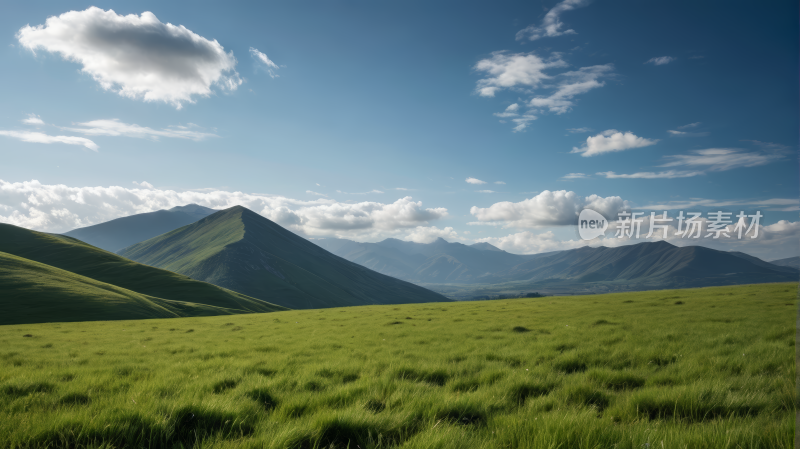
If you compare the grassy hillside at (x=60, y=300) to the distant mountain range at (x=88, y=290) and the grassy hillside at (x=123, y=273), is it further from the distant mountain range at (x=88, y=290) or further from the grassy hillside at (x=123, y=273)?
the grassy hillside at (x=123, y=273)

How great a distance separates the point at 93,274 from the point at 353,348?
6918 inches

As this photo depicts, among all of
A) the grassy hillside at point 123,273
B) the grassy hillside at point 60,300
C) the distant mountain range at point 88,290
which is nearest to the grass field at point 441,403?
the grassy hillside at point 60,300

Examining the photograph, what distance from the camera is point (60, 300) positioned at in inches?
2857

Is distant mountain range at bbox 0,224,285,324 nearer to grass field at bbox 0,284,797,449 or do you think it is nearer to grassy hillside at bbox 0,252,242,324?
grassy hillside at bbox 0,252,242,324

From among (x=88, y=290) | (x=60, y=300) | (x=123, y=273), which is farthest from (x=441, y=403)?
(x=123, y=273)

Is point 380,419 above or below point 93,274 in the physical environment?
above

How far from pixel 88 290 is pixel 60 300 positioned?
357 inches

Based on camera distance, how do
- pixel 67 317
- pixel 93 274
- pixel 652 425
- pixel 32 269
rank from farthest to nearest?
pixel 93 274, pixel 32 269, pixel 67 317, pixel 652 425

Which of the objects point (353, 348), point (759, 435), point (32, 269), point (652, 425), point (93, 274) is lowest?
point (93, 274)

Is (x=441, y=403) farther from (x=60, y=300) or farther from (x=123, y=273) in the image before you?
(x=123, y=273)

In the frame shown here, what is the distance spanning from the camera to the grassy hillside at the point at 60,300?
6594cm

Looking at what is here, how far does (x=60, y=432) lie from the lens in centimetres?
395

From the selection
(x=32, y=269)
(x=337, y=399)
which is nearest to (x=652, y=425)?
(x=337, y=399)

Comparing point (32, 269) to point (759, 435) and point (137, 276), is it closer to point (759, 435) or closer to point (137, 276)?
point (137, 276)
